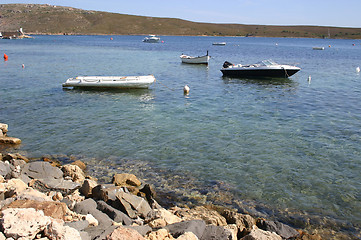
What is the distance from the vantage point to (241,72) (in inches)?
1352

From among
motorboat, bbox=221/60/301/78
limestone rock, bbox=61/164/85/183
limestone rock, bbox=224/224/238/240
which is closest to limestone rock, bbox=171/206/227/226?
limestone rock, bbox=224/224/238/240

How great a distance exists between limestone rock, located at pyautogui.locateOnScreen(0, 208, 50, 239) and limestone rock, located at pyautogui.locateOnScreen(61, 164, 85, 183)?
15.3 feet

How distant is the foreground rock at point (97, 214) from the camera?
6.00 metres

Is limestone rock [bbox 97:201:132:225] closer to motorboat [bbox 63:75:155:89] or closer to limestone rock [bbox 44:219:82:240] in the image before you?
limestone rock [bbox 44:219:82:240]

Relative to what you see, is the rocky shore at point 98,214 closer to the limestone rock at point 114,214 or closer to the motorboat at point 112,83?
the limestone rock at point 114,214

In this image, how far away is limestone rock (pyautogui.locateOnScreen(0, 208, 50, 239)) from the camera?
226 inches

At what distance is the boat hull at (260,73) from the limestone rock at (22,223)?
30.0 m

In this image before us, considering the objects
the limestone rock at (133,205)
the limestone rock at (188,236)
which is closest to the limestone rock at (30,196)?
the limestone rock at (133,205)

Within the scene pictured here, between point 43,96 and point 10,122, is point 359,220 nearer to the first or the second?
point 10,122

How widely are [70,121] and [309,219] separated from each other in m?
14.0

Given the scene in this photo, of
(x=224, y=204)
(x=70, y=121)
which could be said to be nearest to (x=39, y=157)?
(x=70, y=121)

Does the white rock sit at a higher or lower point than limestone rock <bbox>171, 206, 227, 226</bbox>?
higher

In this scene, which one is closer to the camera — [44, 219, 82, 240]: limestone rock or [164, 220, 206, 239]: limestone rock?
[44, 219, 82, 240]: limestone rock

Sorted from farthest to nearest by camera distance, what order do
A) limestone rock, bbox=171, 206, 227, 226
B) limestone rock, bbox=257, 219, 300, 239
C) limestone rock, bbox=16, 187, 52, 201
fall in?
limestone rock, bbox=171, 206, 227, 226 < limestone rock, bbox=257, 219, 300, 239 < limestone rock, bbox=16, 187, 52, 201
